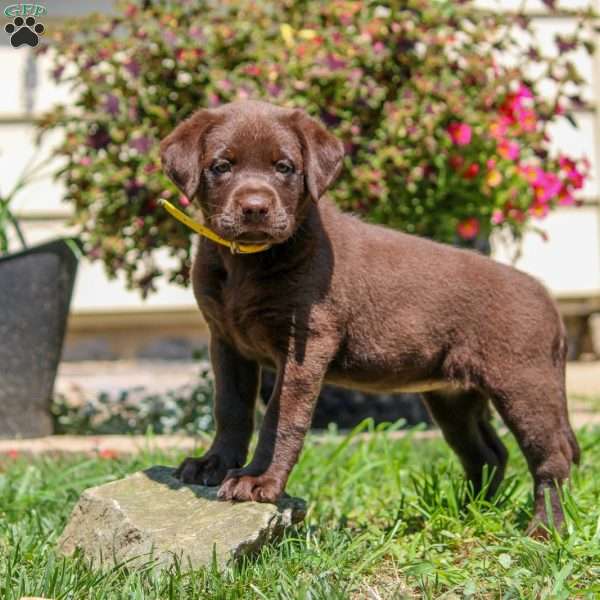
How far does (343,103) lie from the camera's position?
18.1 ft

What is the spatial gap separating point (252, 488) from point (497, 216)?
3.30 meters

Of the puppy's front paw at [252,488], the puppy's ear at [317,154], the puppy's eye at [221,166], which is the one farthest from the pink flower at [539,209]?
the puppy's front paw at [252,488]

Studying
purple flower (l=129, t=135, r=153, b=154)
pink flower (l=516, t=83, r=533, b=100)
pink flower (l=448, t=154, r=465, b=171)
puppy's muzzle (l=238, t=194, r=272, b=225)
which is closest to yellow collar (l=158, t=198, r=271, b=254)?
puppy's muzzle (l=238, t=194, r=272, b=225)

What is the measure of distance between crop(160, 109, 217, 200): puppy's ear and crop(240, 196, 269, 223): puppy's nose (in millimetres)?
256

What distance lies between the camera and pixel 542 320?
3570 mm

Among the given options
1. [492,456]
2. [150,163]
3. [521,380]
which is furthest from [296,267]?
[150,163]

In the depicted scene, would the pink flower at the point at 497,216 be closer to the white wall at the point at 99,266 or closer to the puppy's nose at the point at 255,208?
the white wall at the point at 99,266

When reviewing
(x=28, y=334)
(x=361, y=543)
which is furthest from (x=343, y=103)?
(x=361, y=543)

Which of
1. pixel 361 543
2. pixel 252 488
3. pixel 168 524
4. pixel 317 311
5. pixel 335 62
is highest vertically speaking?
pixel 335 62

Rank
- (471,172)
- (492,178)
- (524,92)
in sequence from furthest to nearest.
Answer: (524,92)
(492,178)
(471,172)

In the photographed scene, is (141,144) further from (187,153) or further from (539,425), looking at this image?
(539,425)

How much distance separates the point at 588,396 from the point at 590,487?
10.4ft

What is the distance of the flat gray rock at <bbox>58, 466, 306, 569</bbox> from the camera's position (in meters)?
2.91

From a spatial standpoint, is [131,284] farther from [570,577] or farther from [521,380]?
[570,577]
